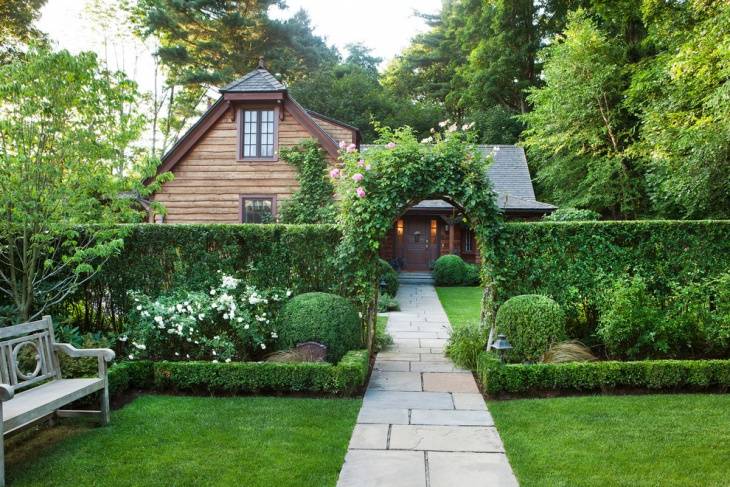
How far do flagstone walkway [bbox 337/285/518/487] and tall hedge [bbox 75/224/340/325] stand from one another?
206 cm

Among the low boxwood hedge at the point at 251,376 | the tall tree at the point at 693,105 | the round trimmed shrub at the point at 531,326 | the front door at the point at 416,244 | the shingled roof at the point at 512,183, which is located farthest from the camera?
the front door at the point at 416,244

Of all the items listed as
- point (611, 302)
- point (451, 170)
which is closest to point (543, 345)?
point (611, 302)

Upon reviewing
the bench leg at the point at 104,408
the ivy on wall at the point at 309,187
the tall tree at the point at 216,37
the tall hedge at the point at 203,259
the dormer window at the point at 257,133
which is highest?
the tall tree at the point at 216,37

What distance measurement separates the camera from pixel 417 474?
3967mm

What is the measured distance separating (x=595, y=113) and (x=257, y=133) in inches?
521

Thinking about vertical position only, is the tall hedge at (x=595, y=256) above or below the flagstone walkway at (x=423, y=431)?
above

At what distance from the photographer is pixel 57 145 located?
5.89 meters

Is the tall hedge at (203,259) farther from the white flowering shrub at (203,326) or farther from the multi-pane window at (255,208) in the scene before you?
the multi-pane window at (255,208)

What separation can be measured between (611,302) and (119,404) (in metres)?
6.47

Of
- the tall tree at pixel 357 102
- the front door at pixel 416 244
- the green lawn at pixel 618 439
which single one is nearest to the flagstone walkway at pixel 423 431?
the green lawn at pixel 618 439

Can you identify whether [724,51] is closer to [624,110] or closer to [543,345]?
[543,345]

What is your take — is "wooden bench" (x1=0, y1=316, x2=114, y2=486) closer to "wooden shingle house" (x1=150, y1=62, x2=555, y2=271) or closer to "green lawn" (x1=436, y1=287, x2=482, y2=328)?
"green lawn" (x1=436, y1=287, x2=482, y2=328)

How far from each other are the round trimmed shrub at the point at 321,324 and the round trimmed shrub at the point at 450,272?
12399 millimetres

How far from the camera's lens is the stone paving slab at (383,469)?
12.6 ft
